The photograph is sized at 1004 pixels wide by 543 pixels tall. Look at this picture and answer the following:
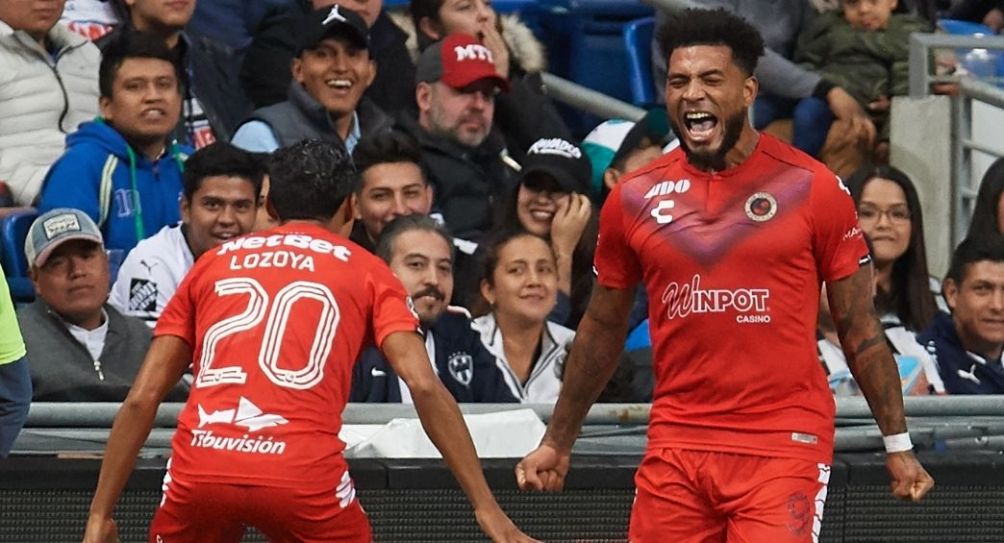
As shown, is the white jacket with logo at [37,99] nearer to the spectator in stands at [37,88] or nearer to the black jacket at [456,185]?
the spectator in stands at [37,88]

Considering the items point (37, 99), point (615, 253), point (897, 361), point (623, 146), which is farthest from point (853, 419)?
point (37, 99)

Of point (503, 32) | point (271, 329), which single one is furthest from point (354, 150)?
point (271, 329)

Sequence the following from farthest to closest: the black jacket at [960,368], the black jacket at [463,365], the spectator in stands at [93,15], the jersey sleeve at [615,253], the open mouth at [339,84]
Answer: the spectator in stands at [93,15]
the open mouth at [339,84]
the black jacket at [960,368]
the black jacket at [463,365]
the jersey sleeve at [615,253]

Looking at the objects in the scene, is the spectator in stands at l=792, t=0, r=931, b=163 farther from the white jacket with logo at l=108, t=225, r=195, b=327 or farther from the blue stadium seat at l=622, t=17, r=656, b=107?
the white jacket with logo at l=108, t=225, r=195, b=327

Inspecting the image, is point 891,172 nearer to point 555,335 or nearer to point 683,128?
point 555,335

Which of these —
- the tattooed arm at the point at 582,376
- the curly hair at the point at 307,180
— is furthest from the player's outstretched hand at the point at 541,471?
the curly hair at the point at 307,180

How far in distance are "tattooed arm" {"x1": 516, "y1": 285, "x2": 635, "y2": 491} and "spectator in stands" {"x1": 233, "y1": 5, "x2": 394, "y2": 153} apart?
3547 mm

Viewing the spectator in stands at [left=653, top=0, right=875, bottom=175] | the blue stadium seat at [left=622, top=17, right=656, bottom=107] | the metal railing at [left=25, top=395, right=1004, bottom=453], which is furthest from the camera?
the blue stadium seat at [left=622, top=17, right=656, bottom=107]

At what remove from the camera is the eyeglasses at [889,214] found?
9.58 meters

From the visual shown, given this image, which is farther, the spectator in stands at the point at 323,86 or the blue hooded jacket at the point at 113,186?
the spectator in stands at the point at 323,86

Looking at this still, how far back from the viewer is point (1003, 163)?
9.98 meters

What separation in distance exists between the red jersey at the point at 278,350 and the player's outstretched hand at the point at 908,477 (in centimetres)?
144

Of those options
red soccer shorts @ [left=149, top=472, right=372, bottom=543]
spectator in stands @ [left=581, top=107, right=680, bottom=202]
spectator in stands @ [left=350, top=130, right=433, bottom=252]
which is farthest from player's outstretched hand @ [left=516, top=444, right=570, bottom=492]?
spectator in stands @ [left=581, top=107, right=680, bottom=202]

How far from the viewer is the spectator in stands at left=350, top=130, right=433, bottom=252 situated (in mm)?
9195
